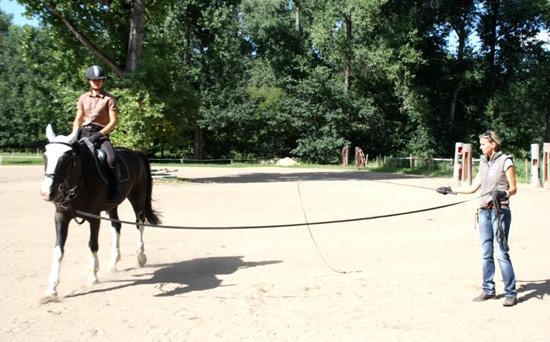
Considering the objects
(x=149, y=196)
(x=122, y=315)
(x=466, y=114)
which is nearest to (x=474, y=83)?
(x=466, y=114)

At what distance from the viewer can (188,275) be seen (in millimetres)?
8133

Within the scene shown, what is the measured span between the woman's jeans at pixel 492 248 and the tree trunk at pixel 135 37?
70.3ft

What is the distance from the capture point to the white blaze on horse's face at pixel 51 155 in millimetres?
6141

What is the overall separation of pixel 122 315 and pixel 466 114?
48.1 meters

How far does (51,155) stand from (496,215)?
565 centimetres

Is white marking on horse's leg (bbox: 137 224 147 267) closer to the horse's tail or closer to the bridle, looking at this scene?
the horse's tail

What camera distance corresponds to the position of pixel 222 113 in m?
A: 51.1

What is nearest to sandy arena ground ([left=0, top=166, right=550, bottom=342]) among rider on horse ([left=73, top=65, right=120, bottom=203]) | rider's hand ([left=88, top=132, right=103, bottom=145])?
rider on horse ([left=73, top=65, right=120, bottom=203])

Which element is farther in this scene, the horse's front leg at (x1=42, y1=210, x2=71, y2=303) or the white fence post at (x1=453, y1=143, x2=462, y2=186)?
the white fence post at (x1=453, y1=143, x2=462, y2=186)

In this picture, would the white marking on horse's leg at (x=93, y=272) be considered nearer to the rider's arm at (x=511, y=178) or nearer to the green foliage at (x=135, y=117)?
the rider's arm at (x=511, y=178)

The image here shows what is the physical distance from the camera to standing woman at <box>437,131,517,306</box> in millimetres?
6676

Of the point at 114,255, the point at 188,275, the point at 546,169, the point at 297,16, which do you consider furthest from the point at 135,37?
the point at 297,16

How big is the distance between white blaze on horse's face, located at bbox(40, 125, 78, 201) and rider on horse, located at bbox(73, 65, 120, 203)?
0.85 m

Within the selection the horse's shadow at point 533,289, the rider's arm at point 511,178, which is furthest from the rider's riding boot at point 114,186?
the horse's shadow at point 533,289
